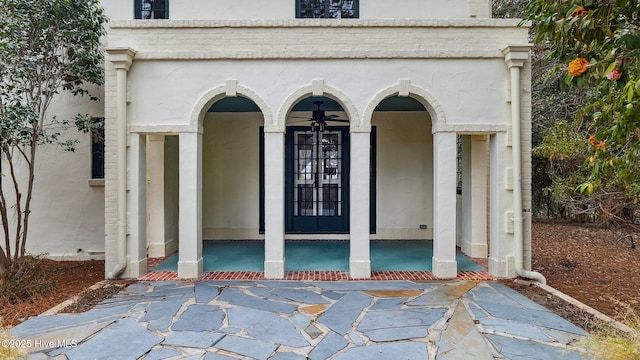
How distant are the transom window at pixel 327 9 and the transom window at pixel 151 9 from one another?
2.88 metres

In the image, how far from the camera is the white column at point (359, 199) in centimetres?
563

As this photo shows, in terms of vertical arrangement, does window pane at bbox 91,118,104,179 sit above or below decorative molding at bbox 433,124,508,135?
below

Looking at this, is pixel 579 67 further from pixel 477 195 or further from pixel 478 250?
pixel 478 250

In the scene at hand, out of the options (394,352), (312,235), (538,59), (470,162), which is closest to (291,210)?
(312,235)

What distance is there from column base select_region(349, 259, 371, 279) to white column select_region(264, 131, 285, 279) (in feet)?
3.73

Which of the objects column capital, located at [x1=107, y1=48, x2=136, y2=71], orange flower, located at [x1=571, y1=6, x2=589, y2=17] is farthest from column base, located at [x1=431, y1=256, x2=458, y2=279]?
column capital, located at [x1=107, y1=48, x2=136, y2=71]

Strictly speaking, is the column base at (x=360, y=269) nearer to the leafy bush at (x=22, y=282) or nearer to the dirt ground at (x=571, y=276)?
the dirt ground at (x=571, y=276)

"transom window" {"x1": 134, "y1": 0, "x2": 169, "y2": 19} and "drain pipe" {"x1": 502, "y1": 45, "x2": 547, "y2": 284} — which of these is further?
"transom window" {"x1": 134, "y1": 0, "x2": 169, "y2": 19}

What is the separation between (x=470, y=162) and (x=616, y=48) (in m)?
4.35

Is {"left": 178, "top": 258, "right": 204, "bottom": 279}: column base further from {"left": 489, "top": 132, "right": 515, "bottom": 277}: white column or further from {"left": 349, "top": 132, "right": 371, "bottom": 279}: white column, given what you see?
{"left": 489, "top": 132, "right": 515, "bottom": 277}: white column

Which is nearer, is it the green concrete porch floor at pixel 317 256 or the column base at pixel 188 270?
the column base at pixel 188 270

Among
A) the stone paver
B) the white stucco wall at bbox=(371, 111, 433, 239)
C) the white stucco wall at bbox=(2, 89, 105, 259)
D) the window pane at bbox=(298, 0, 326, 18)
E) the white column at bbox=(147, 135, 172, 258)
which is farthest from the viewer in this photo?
the white stucco wall at bbox=(371, 111, 433, 239)

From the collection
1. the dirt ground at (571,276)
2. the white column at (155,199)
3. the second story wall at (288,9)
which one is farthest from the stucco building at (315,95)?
the second story wall at (288,9)

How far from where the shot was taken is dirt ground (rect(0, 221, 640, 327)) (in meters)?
4.58
